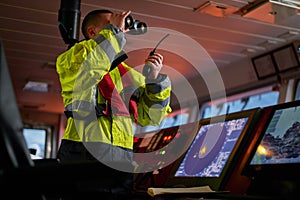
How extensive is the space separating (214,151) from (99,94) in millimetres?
682

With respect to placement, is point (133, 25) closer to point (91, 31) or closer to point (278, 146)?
point (91, 31)

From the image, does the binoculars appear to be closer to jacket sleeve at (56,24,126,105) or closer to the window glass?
jacket sleeve at (56,24,126,105)

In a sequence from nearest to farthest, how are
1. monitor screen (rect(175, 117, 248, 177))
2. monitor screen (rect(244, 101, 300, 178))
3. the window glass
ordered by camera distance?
monitor screen (rect(244, 101, 300, 178)) < monitor screen (rect(175, 117, 248, 177)) < the window glass

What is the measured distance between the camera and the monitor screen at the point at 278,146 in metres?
1.68

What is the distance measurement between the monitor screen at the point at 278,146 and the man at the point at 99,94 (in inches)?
18.8

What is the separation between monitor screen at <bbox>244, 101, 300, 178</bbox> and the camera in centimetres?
168

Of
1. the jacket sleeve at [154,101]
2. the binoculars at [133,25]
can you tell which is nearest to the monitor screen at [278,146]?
the jacket sleeve at [154,101]

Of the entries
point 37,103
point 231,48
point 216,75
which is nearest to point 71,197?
point 231,48

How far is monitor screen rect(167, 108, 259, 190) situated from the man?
41cm

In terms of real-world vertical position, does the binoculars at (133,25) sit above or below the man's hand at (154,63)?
above

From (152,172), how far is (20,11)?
5.93 feet

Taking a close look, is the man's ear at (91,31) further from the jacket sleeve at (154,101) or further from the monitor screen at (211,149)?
the monitor screen at (211,149)

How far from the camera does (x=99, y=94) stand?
5.67ft

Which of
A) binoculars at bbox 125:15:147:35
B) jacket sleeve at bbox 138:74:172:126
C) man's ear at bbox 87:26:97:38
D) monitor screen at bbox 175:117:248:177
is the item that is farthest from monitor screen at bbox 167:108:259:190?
man's ear at bbox 87:26:97:38
